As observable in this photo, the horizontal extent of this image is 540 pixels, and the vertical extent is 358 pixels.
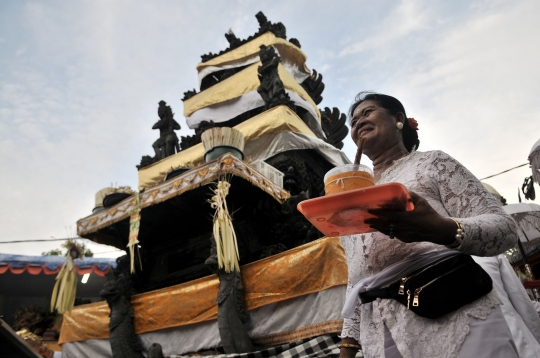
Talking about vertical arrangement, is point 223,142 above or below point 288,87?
below

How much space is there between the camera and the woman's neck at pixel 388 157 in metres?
1.84

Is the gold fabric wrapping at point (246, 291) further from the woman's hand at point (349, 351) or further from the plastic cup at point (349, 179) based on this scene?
the plastic cup at point (349, 179)

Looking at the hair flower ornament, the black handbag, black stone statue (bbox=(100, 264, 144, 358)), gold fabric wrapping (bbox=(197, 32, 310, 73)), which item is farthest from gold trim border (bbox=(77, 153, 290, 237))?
gold fabric wrapping (bbox=(197, 32, 310, 73))

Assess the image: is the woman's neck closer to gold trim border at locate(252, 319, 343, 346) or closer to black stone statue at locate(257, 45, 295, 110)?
gold trim border at locate(252, 319, 343, 346)

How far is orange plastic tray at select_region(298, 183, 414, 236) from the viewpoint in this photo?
1.15 m

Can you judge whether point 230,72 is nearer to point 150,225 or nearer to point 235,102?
point 235,102

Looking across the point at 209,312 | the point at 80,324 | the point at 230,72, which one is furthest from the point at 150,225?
the point at 230,72

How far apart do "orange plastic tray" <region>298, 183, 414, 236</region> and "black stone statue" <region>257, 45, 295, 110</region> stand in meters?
8.06

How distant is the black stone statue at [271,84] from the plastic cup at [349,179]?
785 centimetres

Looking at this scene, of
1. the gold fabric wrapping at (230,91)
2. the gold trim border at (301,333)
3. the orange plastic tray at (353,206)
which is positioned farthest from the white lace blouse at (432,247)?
the gold fabric wrapping at (230,91)

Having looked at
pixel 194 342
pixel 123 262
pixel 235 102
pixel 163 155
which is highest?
pixel 235 102

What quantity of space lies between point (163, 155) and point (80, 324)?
6.05 metres

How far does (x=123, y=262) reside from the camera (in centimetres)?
899

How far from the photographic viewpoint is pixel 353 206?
1.22m
